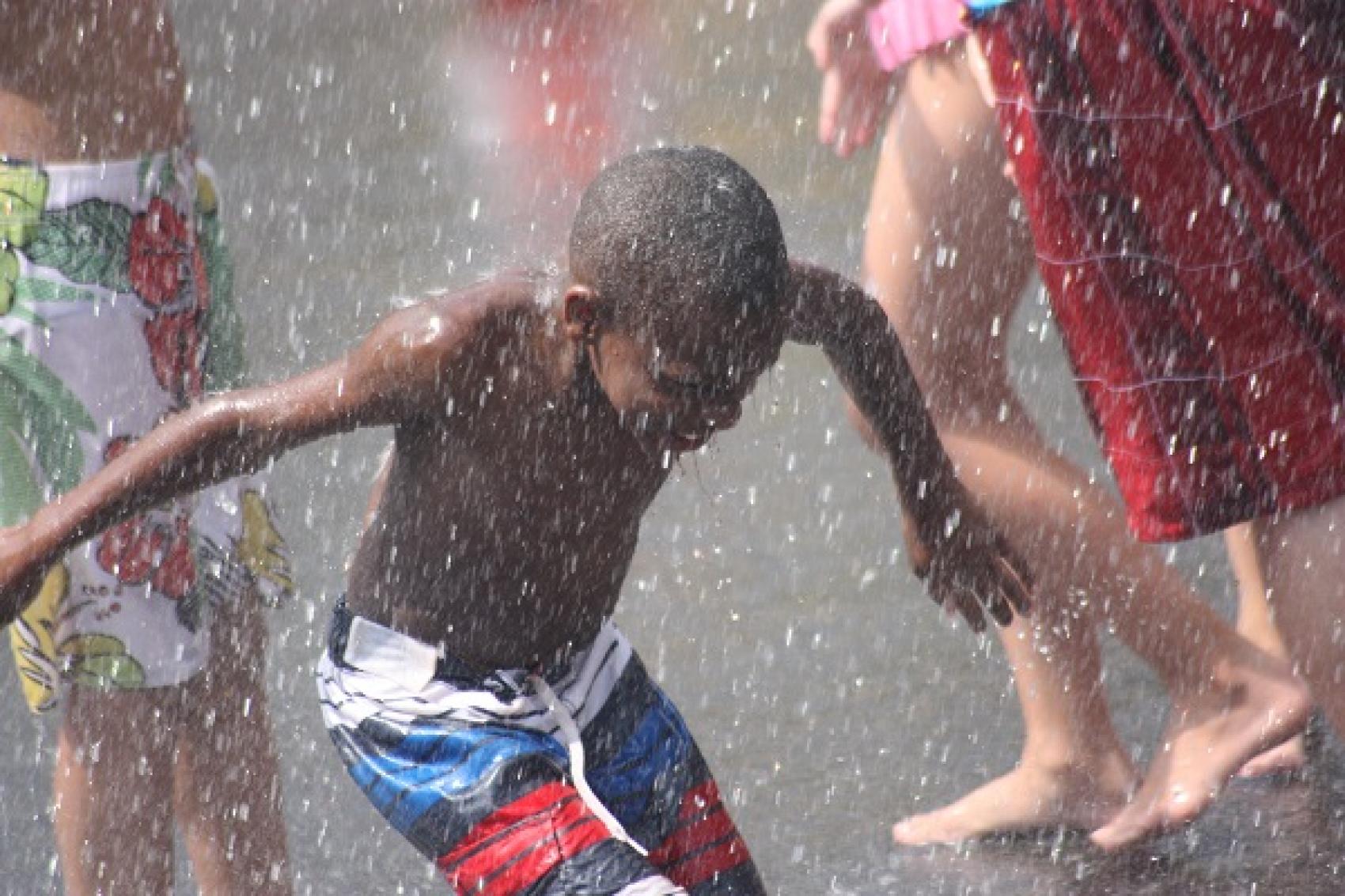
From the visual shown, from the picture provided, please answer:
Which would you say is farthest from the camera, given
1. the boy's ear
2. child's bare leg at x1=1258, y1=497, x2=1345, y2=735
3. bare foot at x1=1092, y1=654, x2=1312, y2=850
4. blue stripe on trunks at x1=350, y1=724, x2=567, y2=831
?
bare foot at x1=1092, y1=654, x2=1312, y2=850

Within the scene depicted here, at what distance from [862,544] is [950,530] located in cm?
185

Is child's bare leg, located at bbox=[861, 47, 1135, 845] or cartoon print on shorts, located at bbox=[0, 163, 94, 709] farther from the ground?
cartoon print on shorts, located at bbox=[0, 163, 94, 709]

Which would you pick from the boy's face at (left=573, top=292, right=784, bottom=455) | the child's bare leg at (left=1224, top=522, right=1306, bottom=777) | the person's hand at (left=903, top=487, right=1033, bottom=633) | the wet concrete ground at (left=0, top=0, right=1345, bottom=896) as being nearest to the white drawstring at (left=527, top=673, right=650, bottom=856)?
the boy's face at (left=573, top=292, right=784, bottom=455)

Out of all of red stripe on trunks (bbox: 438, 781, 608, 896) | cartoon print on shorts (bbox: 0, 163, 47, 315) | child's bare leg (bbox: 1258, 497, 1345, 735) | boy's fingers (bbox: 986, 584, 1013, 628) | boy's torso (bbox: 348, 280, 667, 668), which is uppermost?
cartoon print on shorts (bbox: 0, 163, 47, 315)

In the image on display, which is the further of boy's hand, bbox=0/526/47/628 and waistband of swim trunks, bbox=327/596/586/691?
waistband of swim trunks, bbox=327/596/586/691

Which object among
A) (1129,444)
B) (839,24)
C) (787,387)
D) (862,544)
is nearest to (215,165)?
(787,387)

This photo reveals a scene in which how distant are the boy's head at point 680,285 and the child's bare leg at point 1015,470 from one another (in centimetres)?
88

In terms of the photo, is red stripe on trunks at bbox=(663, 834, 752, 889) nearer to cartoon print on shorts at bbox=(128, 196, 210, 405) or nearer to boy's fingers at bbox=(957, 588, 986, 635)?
boy's fingers at bbox=(957, 588, 986, 635)

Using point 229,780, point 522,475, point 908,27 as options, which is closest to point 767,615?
point 908,27

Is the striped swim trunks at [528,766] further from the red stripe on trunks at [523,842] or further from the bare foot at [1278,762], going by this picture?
the bare foot at [1278,762]

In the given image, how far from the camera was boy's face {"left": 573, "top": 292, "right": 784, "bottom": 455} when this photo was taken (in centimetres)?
220

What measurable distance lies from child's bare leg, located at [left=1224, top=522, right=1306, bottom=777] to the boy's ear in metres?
1.43

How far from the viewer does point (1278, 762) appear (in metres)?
3.34

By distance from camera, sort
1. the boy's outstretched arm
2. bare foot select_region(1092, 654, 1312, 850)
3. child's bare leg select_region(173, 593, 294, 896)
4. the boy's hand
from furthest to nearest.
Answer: bare foot select_region(1092, 654, 1312, 850) < child's bare leg select_region(173, 593, 294, 896) < the boy's outstretched arm < the boy's hand
